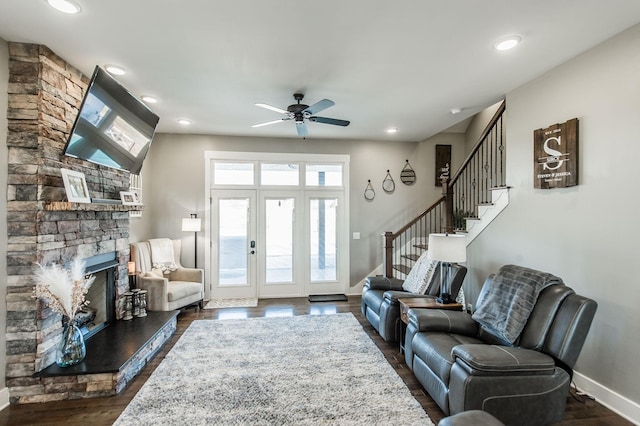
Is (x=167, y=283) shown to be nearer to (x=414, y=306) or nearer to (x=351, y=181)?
(x=414, y=306)

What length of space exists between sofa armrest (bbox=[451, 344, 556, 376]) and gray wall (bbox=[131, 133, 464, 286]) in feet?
12.8

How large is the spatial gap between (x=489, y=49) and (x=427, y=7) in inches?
35.0

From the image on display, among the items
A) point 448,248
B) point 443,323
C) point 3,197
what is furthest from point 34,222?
point 448,248

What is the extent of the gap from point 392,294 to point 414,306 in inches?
18.9

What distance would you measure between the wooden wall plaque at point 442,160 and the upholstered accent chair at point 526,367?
3.97 meters

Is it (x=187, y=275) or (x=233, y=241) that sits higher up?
(x=233, y=241)

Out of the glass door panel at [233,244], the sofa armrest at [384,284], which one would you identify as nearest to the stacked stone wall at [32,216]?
the glass door panel at [233,244]

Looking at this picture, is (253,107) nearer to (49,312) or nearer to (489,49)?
(489,49)

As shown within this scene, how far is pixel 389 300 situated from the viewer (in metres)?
3.57

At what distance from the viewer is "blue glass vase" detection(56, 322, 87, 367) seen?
104 inches

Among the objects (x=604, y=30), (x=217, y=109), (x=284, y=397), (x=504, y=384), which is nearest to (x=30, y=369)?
(x=284, y=397)

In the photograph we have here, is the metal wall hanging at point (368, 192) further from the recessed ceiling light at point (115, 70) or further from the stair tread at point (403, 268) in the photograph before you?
the recessed ceiling light at point (115, 70)

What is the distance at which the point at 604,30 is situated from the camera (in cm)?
231

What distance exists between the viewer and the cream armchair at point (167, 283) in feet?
13.7
